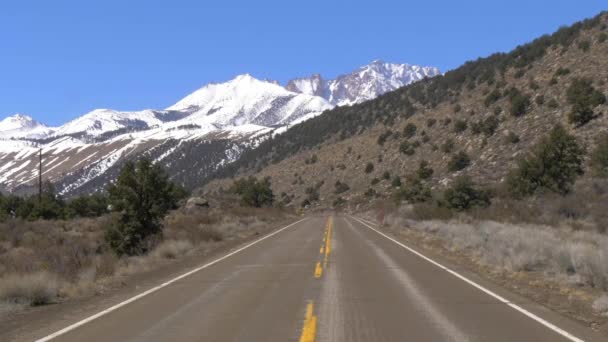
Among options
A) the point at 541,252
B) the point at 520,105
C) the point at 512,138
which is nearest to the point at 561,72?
the point at 520,105

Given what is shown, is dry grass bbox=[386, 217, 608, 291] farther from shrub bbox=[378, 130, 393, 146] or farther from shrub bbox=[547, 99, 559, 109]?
shrub bbox=[378, 130, 393, 146]

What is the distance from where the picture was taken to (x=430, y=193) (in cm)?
5269

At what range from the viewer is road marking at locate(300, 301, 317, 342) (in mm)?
8383

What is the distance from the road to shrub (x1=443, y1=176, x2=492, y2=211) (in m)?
25.4

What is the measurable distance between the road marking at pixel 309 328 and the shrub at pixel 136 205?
17.7m

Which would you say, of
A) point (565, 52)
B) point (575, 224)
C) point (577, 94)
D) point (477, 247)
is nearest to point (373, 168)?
point (565, 52)

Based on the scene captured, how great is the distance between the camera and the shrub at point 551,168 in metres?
37.4

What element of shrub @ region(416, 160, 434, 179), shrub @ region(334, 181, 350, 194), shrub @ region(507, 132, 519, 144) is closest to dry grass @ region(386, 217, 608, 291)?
shrub @ region(507, 132, 519, 144)

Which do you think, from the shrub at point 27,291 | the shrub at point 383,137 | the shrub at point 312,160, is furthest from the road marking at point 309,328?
the shrub at point 312,160

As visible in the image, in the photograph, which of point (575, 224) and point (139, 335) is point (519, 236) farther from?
point (139, 335)

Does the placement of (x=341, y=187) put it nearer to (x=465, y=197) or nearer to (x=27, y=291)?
(x=465, y=197)

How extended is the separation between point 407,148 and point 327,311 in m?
69.0

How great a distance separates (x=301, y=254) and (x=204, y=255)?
376cm

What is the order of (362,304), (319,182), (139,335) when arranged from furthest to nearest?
(319,182) → (362,304) → (139,335)
